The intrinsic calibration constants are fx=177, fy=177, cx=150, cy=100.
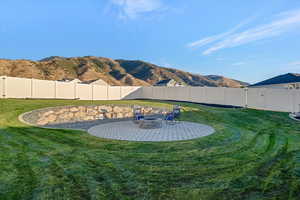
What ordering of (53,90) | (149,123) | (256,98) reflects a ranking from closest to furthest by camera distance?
(149,123) → (53,90) → (256,98)

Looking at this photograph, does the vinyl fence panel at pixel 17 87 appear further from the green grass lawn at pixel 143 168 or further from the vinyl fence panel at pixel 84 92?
the green grass lawn at pixel 143 168

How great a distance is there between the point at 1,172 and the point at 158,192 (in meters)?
3.53

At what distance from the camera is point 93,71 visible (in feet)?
300

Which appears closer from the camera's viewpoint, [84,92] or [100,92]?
[84,92]

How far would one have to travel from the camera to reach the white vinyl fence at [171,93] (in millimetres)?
13913

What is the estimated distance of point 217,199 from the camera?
10.5 feet

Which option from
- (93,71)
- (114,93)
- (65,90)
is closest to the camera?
(65,90)

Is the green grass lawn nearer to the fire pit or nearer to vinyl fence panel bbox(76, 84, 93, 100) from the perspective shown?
the fire pit

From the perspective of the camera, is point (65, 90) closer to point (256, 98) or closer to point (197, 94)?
point (197, 94)

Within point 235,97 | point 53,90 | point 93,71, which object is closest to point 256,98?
point 235,97

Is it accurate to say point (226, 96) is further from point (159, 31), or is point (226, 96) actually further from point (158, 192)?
point (158, 192)

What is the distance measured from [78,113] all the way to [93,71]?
84.3m

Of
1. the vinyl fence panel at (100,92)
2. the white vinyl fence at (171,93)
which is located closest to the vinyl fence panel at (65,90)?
the white vinyl fence at (171,93)

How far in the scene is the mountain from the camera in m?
68.2
